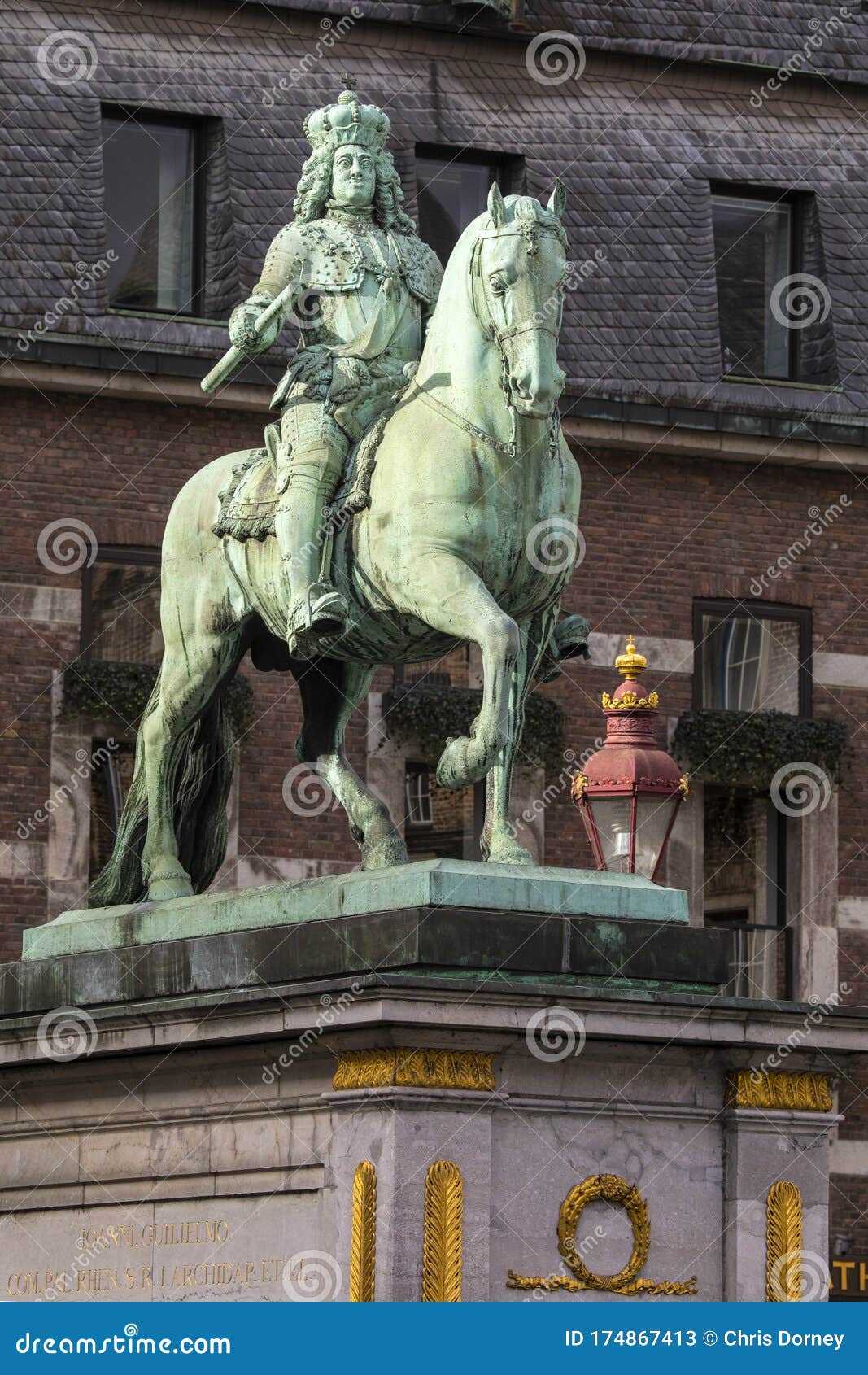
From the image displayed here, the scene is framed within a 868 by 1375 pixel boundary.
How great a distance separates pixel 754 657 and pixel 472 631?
1670 centimetres

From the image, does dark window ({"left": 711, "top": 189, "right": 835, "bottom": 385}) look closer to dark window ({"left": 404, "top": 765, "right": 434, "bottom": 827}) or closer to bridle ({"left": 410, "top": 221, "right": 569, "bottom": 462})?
dark window ({"left": 404, "top": 765, "right": 434, "bottom": 827})

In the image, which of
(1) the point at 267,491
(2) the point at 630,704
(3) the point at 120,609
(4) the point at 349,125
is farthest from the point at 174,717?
(3) the point at 120,609

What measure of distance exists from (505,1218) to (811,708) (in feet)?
56.3

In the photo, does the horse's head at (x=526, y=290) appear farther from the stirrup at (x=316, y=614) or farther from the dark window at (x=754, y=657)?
the dark window at (x=754, y=657)

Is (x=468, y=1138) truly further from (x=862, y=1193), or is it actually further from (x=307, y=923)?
(x=862, y=1193)

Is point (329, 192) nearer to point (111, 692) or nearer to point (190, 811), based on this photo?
point (190, 811)

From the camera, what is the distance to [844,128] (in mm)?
29578

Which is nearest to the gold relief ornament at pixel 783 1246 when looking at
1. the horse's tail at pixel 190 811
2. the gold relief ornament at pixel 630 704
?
the horse's tail at pixel 190 811

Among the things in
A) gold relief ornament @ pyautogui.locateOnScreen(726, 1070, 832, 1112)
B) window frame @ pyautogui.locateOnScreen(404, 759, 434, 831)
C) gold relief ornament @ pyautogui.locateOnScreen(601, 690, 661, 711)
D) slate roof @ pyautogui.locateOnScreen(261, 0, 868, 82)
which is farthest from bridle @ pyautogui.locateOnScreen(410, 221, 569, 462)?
slate roof @ pyautogui.locateOnScreen(261, 0, 868, 82)

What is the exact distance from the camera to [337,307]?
46.3ft

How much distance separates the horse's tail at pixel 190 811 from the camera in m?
14.9

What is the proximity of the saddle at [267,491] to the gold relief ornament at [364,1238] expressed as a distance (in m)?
2.76

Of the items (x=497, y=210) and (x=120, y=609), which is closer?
(x=497, y=210)
